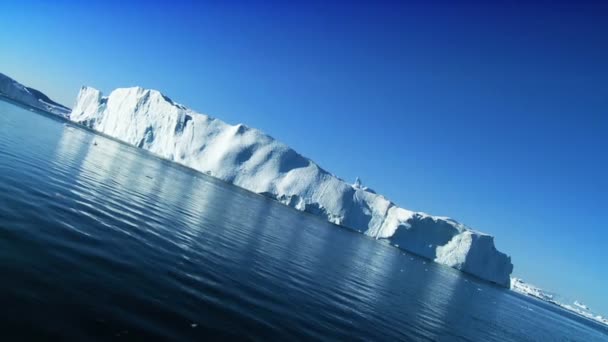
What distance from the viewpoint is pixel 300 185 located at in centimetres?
10531

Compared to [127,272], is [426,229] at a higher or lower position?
higher

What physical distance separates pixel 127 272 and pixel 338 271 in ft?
57.8

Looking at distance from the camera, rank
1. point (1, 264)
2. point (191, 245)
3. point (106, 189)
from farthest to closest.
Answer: point (106, 189) < point (191, 245) < point (1, 264)

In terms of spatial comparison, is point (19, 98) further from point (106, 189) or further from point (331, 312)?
point (331, 312)

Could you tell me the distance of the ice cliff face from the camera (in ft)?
340

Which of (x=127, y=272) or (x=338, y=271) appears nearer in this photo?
(x=127, y=272)

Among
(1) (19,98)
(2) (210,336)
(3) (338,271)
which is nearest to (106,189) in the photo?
(3) (338,271)

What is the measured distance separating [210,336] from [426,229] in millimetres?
103962

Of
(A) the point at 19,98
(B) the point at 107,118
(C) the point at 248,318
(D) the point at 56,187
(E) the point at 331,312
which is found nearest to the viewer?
(C) the point at 248,318

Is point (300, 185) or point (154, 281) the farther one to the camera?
point (300, 185)

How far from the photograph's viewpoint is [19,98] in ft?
491

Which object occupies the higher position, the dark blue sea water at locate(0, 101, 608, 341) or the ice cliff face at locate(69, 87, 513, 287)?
the ice cliff face at locate(69, 87, 513, 287)

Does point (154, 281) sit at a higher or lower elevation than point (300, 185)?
lower

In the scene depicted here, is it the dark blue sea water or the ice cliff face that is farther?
the ice cliff face
